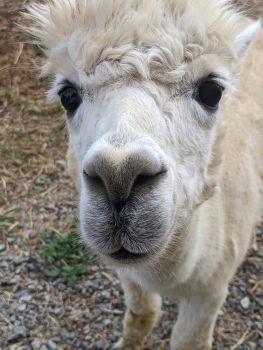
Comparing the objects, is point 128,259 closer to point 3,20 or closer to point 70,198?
point 70,198

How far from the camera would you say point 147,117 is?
5.22 feet

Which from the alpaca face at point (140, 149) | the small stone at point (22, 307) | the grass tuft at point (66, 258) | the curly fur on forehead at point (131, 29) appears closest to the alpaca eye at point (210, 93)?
the alpaca face at point (140, 149)

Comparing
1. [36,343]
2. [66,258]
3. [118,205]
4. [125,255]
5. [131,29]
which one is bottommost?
[36,343]

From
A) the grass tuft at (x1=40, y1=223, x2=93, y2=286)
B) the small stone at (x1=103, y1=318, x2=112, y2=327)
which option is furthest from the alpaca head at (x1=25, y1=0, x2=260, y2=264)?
the grass tuft at (x1=40, y1=223, x2=93, y2=286)

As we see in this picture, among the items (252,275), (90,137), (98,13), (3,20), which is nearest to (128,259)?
(90,137)

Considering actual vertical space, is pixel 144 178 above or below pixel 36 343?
above

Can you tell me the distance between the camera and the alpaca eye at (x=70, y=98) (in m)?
1.91

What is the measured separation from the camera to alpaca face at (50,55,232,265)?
4.75 feet

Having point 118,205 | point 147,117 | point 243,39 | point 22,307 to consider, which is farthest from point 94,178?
point 22,307

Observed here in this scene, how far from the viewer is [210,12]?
1887 millimetres

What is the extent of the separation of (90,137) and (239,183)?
47.7 inches

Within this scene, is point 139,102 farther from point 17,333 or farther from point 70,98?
point 17,333

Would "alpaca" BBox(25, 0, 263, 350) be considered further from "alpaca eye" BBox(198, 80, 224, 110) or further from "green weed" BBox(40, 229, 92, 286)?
"green weed" BBox(40, 229, 92, 286)

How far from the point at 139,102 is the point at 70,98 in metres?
0.42
